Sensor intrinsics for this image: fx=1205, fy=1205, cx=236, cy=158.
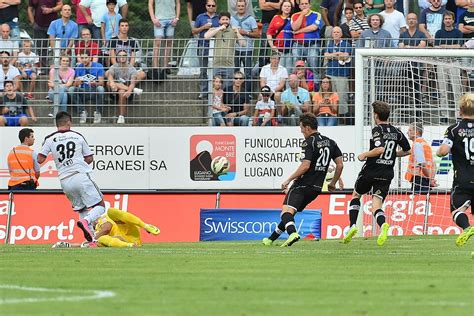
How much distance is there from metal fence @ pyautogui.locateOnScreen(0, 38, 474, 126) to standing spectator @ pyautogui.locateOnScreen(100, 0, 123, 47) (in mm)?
1383

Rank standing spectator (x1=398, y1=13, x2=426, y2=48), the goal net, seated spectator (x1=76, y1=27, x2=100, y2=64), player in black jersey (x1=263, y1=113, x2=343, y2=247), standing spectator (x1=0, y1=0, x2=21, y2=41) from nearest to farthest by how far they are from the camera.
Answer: player in black jersey (x1=263, y1=113, x2=343, y2=247), the goal net, seated spectator (x1=76, y1=27, x2=100, y2=64), standing spectator (x1=398, y1=13, x2=426, y2=48), standing spectator (x1=0, y1=0, x2=21, y2=41)

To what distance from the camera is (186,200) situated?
23750 mm

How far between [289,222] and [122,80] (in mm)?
8659

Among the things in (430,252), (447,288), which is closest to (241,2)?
(430,252)

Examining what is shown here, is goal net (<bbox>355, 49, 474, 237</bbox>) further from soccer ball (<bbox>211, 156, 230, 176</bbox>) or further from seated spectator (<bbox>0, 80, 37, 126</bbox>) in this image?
seated spectator (<bbox>0, 80, 37, 126</bbox>)

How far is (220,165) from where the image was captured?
2464cm

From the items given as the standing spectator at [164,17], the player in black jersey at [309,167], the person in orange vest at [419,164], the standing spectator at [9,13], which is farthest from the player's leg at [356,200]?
the standing spectator at [9,13]

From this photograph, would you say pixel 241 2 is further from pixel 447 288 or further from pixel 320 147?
pixel 447 288

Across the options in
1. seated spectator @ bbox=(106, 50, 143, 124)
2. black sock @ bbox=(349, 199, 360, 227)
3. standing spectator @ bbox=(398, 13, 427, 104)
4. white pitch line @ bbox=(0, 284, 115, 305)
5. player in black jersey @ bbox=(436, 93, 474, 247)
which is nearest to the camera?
white pitch line @ bbox=(0, 284, 115, 305)

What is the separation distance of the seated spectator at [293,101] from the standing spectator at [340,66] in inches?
24.6

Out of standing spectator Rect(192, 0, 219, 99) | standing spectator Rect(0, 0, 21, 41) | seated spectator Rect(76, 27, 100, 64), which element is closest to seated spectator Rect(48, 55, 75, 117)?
seated spectator Rect(76, 27, 100, 64)

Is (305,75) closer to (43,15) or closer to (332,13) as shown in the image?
(332,13)

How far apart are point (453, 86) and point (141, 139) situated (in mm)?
6421

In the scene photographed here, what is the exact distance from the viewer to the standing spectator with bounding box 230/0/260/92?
24609mm
